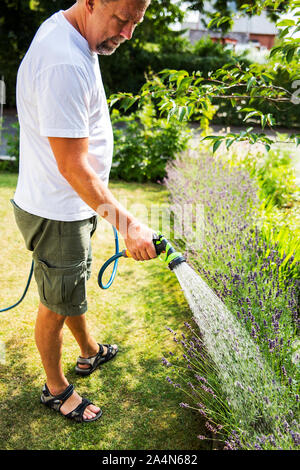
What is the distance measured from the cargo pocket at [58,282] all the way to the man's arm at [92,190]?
13.8 inches

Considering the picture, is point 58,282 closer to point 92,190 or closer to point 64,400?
point 92,190

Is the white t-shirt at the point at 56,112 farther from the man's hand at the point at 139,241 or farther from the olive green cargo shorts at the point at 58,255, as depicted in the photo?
the man's hand at the point at 139,241

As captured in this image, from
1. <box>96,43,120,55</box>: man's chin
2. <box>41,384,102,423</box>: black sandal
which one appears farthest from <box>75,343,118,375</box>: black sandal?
<box>96,43,120,55</box>: man's chin

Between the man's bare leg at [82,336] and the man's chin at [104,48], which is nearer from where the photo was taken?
the man's chin at [104,48]

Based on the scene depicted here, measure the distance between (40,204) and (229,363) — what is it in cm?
118

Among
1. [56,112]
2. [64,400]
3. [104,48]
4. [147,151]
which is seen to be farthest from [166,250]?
[147,151]

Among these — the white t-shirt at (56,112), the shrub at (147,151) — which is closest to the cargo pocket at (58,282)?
the white t-shirt at (56,112)

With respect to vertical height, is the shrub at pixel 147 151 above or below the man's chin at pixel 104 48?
below

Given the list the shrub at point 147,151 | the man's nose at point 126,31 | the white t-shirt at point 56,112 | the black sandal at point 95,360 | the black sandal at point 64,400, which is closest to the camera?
the white t-shirt at point 56,112

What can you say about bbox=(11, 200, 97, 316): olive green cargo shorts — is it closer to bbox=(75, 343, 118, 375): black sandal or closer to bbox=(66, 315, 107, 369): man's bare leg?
bbox=(66, 315, 107, 369): man's bare leg

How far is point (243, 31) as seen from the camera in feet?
111

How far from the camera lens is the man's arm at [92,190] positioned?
1.71 m

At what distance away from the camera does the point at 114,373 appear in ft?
8.97
